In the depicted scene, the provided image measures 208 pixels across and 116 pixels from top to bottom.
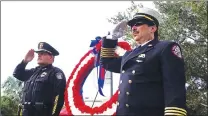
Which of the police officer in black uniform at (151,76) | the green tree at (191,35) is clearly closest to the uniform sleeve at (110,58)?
the police officer in black uniform at (151,76)

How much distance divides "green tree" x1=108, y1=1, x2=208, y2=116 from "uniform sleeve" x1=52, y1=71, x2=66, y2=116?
34.3 ft

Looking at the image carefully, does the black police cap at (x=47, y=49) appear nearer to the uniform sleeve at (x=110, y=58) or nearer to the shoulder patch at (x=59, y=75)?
the shoulder patch at (x=59, y=75)

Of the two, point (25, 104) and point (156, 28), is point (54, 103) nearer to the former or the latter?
point (25, 104)

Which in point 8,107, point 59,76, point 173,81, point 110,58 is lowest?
point 8,107

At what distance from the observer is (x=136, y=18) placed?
2930mm

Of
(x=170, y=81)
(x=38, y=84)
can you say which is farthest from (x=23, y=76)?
(x=170, y=81)

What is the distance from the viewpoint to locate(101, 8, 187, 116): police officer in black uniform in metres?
2.57

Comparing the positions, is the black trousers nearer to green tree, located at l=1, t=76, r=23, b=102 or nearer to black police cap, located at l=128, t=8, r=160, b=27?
black police cap, located at l=128, t=8, r=160, b=27

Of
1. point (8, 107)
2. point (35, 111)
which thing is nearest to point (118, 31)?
point (35, 111)

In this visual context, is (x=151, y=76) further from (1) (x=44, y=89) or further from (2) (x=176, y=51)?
(1) (x=44, y=89)

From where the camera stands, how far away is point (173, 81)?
8.51 ft

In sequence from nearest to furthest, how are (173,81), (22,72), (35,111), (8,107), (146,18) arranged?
(173,81) < (146,18) < (35,111) < (22,72) < (8,107)

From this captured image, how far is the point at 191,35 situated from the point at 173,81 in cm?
1380

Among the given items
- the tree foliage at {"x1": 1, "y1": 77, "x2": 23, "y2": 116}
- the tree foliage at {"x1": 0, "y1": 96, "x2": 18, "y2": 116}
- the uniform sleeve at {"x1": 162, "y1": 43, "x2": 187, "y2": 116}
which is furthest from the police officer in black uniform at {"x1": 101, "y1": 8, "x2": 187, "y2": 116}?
the tree foliage at {"x1": 0, "y1": 96, "x2": 18, "y2": 116}
